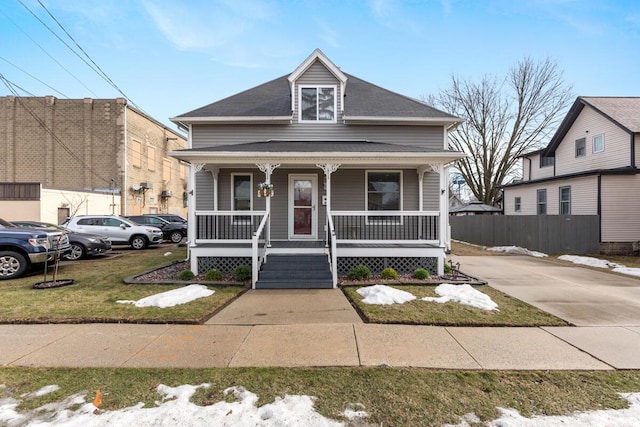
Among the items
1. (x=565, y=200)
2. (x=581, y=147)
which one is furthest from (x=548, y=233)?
(x=581, y=147)

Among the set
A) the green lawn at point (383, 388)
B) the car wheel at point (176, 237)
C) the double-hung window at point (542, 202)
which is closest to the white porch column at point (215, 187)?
the green lawn at point (383, 388)

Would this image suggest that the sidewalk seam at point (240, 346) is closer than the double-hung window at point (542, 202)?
Yes

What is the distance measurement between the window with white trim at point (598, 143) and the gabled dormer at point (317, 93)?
13.5 metres

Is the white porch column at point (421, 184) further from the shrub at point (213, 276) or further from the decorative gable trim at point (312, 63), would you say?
the shrub at point (213, 276)

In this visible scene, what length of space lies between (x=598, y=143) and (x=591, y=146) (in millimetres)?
355

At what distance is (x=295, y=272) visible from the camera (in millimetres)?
7750

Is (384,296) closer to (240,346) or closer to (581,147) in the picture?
(240,346)

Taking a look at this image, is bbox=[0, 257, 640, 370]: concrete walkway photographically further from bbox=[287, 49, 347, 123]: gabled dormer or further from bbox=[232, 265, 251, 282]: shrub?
bbox=[287, 49, 347, 123]: gabled dormer

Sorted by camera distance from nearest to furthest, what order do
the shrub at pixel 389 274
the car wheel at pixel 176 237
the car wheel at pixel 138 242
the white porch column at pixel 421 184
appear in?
the shrub at pixel 389 274 < the white porch column at pixel 421 184 < the car wheel at pixel 138 242 < the car wheel at pixel 176 237

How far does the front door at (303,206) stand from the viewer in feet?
34.4

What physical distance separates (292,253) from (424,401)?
5.85m

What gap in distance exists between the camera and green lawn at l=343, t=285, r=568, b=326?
507 centimetres

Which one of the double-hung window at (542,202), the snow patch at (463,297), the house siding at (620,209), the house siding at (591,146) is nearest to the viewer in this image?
the snow patch at (463,297)

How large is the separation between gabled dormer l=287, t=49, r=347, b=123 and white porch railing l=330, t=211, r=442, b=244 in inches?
138
